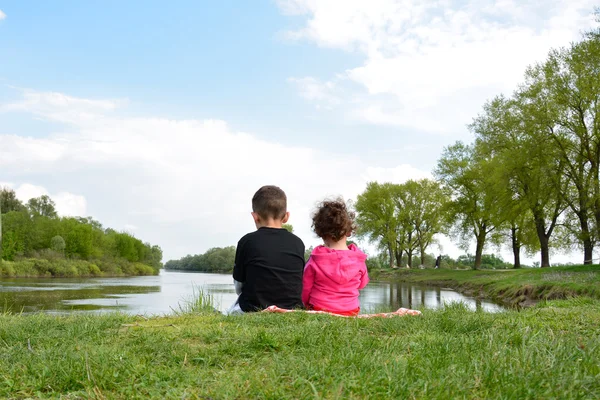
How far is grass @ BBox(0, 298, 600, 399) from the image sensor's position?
209cm

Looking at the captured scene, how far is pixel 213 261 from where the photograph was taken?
93750 millimetres

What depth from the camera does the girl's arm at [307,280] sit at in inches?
201

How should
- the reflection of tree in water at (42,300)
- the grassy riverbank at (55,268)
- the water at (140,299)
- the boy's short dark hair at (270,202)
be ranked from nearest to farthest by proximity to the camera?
the boy's short dark hair at (270,202) → the water at (140,299) → the reflection of tree in water at (42,300) → the grassy riverbank at (55,268)

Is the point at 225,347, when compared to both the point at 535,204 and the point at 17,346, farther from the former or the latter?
the point at 535,204

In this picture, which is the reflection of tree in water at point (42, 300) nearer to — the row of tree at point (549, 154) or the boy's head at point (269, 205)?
the boy's head at point (269, 205)

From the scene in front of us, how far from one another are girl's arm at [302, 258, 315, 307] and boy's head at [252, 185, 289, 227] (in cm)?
54

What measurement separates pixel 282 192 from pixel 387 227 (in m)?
49.2

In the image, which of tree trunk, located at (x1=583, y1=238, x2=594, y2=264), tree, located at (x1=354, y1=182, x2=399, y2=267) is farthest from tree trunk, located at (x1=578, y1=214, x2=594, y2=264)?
tree, located at (x1=354, y1=182, x2=399, y2=267)

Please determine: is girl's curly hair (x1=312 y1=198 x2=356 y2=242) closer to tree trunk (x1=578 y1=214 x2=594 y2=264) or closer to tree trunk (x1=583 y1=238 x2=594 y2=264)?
tree trunk (x1=578 y1=214 x2=594 y2=264)

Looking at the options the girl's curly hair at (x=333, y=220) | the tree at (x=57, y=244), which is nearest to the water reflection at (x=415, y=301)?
the girl's curly hair at (x=333, y=220)

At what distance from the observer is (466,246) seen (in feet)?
130

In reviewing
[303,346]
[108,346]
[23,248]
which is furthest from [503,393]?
[23,248]

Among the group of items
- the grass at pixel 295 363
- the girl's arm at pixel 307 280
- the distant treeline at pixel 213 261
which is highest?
the girl's arm at pixel 307 280

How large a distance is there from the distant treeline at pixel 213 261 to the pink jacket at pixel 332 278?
72.2 metres
